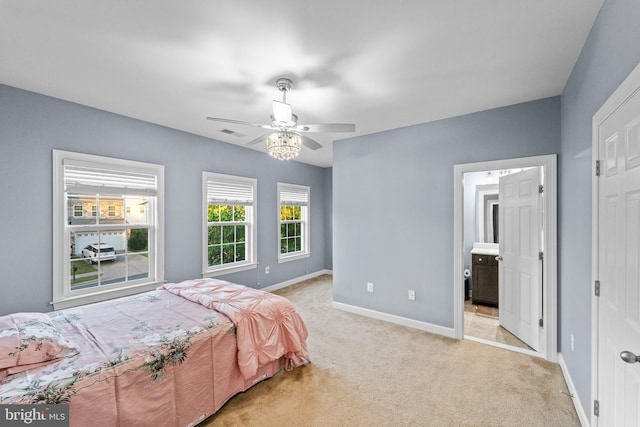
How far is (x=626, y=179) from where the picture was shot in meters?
1.24

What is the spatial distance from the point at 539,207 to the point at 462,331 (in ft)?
5.27

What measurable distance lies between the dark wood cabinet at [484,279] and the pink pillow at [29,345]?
4719 mm

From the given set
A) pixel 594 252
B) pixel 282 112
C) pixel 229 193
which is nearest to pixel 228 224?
pixel 229 193

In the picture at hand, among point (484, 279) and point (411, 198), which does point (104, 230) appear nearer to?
point (411, 198)

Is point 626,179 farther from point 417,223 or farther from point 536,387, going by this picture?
point 417,223

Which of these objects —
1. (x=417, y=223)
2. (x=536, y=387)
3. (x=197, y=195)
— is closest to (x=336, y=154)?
(x=417, y=223)

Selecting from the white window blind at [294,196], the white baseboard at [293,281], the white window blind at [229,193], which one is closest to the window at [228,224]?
the white window blind at [229,193]

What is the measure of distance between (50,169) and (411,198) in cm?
396

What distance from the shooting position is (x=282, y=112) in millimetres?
2215

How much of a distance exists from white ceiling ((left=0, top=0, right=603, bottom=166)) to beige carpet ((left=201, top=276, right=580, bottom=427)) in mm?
2620

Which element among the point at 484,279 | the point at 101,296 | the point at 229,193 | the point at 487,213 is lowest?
the point at 484,279

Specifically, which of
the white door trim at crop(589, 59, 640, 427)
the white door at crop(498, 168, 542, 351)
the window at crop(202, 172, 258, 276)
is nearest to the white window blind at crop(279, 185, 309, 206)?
the window at crop(202, 172, 258, 276)

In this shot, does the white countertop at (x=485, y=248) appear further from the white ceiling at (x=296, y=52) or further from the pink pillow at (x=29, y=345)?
the pink pillow at (x=29, y=345)

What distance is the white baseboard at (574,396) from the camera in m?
1.84
